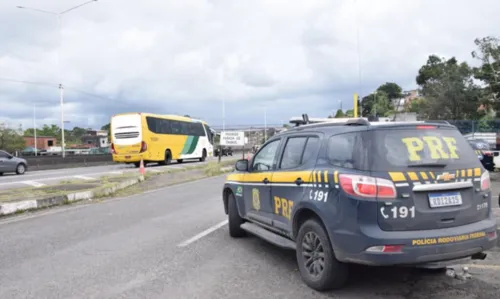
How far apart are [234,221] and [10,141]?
90865mm

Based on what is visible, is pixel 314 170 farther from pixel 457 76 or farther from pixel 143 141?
pixel 457 76

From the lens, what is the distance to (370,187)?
416cm

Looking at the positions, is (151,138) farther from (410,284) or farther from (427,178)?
(427,178)

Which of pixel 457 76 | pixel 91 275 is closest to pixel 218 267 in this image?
pixel 91 275

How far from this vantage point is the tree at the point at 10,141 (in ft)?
275

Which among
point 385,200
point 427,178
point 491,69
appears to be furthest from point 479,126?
point 385,200

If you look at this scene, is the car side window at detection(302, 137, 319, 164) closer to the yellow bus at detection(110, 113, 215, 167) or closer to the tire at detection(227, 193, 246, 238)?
the tire at detection(227, 193, 246, 238)

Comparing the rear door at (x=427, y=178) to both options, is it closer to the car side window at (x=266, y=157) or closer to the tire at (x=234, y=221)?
the car side window at (x=266, y=157)

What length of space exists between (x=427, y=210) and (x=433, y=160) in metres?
0.51

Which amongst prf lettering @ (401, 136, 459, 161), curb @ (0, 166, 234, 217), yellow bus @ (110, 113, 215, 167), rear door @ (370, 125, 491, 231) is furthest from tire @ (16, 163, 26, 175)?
prf lettering @ (401, 136, 459, 161)

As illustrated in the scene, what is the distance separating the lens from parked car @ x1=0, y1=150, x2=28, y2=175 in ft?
80.3

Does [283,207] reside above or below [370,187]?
below

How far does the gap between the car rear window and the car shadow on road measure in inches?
51.2

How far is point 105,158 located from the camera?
123ft
